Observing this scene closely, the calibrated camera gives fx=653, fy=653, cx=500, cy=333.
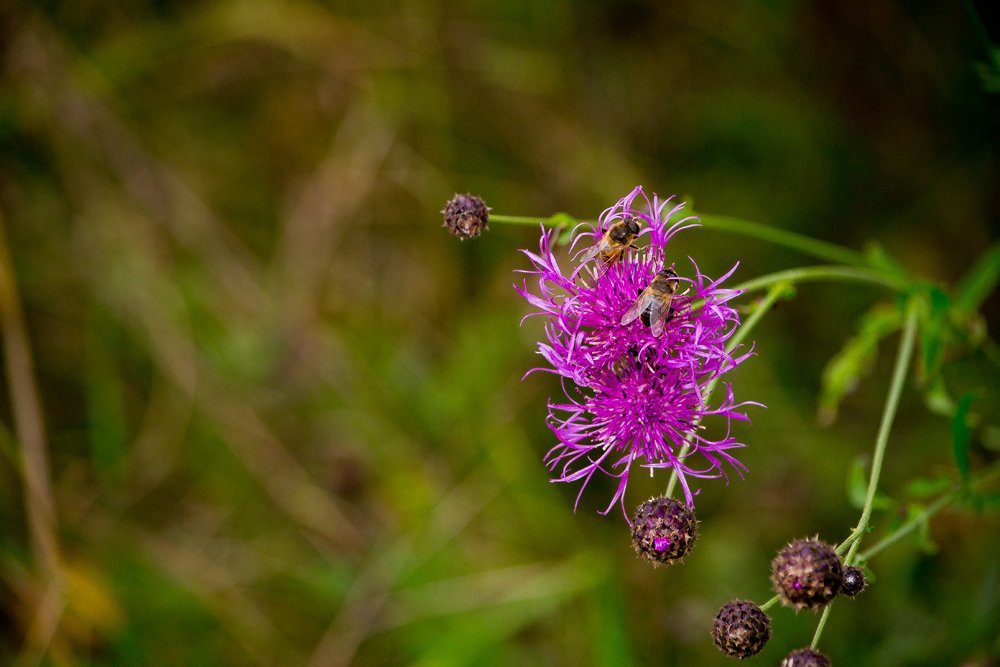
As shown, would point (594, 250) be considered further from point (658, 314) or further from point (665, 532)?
point (665, 532)

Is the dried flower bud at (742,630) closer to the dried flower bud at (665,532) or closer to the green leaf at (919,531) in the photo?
the dried flower bud at (665,532)

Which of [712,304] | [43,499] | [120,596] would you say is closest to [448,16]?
[712,304]

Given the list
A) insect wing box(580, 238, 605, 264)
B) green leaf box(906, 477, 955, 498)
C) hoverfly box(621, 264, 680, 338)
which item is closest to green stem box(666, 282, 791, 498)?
hoverfly box(621, 264, 680, 338)

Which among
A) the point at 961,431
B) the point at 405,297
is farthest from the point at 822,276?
the point at 405,297

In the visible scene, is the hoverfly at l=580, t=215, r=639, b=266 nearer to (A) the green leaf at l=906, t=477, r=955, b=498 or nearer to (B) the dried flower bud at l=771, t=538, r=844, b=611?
(B) the dried flower bud at l=771, t=538, r=844, b=611

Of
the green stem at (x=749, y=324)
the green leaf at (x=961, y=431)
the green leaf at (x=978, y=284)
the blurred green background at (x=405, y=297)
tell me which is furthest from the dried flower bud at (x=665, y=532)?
the blurred green background at (x=405, y=297)

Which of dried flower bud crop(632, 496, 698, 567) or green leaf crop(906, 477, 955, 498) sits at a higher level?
green leaf crop(906, 477, 955, 498)

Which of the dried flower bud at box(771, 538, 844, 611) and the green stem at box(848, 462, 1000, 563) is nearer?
the dried flower bud at box(771, 538, 844, 611)
